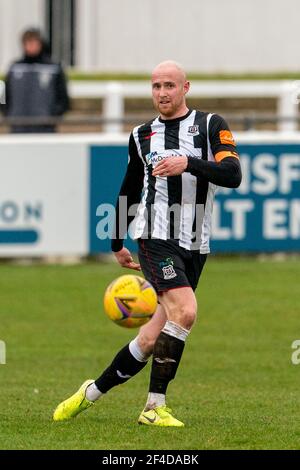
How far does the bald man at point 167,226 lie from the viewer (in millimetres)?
9555

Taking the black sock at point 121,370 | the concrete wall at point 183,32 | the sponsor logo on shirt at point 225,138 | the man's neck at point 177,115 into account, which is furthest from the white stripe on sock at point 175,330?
the concrete wall at point 183,32

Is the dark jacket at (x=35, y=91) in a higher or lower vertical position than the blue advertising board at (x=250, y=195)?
higher

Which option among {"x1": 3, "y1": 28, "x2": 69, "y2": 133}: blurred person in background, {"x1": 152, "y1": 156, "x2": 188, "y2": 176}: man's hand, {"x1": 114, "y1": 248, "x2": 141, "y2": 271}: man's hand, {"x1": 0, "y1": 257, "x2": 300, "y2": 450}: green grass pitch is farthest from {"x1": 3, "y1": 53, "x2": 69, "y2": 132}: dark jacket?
{"x1": 152, "y1": 156, "x2": 188, "y2": 176}: man's hand

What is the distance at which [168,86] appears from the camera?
953 centimetres

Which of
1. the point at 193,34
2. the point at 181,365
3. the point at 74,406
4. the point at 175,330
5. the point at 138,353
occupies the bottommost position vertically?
the point at 181,365

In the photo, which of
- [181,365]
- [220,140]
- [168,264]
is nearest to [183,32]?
[181,365]

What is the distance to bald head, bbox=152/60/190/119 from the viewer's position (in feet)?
31.2

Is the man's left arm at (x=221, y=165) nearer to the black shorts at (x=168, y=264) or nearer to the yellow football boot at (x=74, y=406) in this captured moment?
the black shorts at (x=168, y=264)

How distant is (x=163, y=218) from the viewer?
31.9ft

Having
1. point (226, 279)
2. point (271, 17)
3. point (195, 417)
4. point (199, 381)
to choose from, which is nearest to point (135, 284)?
point (195, 417)

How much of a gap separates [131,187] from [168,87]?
78cm

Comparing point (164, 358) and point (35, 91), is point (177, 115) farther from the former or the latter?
point (35, 91)

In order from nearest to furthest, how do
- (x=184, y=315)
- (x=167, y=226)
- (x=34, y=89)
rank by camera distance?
(x=184, y=315) → (x=167, y=226) → (x=34, y=89)
